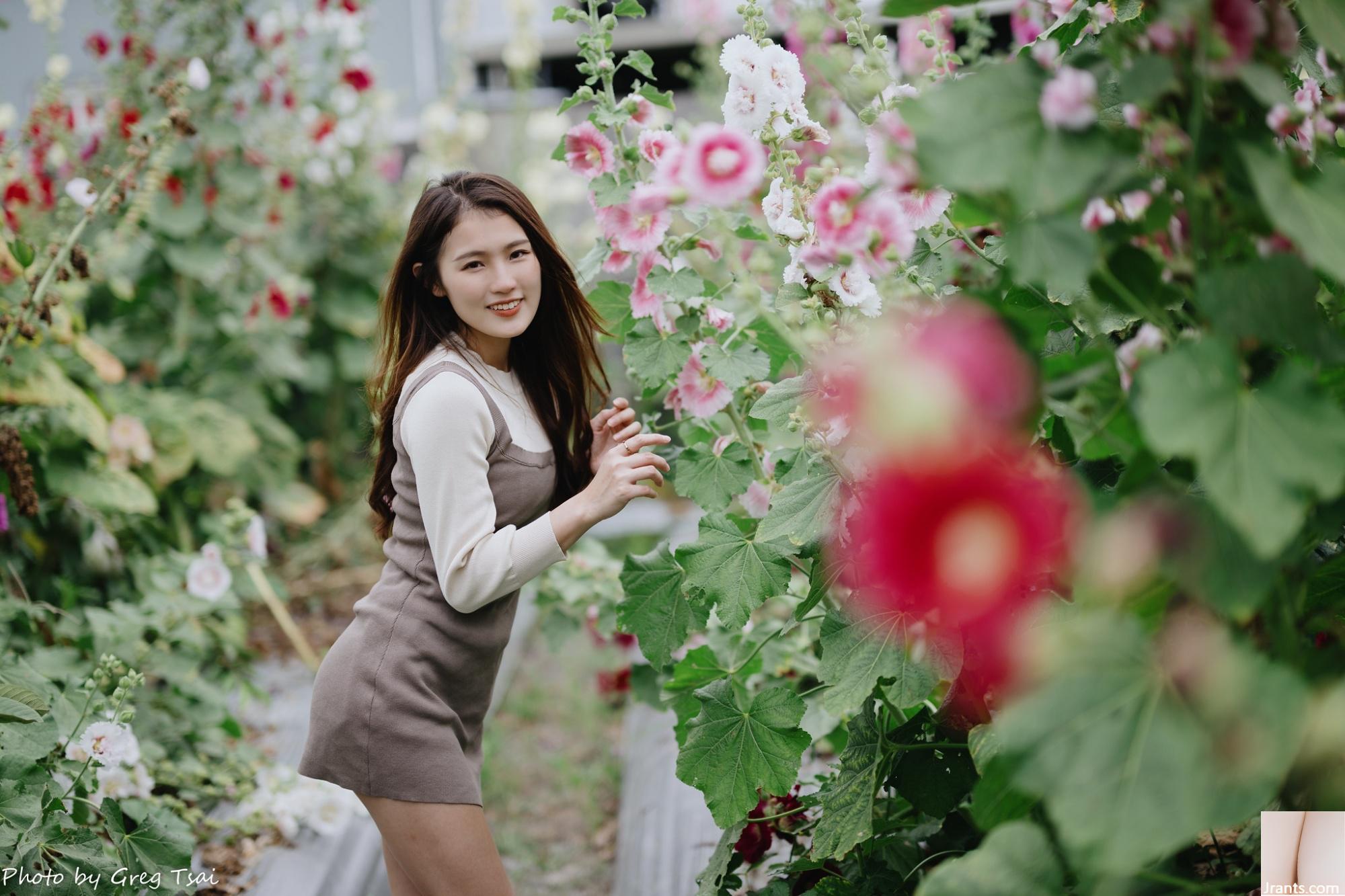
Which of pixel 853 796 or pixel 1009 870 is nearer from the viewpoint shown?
pixel 1009 870

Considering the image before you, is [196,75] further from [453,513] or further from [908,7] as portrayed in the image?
[908,7]

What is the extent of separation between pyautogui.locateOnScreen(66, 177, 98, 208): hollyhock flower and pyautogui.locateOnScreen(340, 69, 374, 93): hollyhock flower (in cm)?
180

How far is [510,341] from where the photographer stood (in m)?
1.85

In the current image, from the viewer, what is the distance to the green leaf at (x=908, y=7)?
871 millimetres

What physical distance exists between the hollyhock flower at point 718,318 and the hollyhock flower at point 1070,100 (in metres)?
0.81

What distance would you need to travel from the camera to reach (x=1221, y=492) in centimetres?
70

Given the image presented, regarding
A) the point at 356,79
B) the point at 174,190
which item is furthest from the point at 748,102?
the point at 356,79

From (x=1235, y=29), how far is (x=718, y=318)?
888 mm

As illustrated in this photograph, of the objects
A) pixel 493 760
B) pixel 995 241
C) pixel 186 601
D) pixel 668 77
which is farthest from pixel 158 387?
pixel 668 77

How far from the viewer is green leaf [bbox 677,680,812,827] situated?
1492 mm

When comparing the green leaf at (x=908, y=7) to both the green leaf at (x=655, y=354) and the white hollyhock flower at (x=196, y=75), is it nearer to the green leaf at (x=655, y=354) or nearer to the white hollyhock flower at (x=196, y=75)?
the green leaf at (x=655, y=354)

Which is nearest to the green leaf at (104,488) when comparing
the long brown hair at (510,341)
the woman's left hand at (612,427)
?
the long brown hair at (510,341)

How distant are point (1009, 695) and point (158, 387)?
3619 millimetres

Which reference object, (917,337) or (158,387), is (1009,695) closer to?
(917,337)
